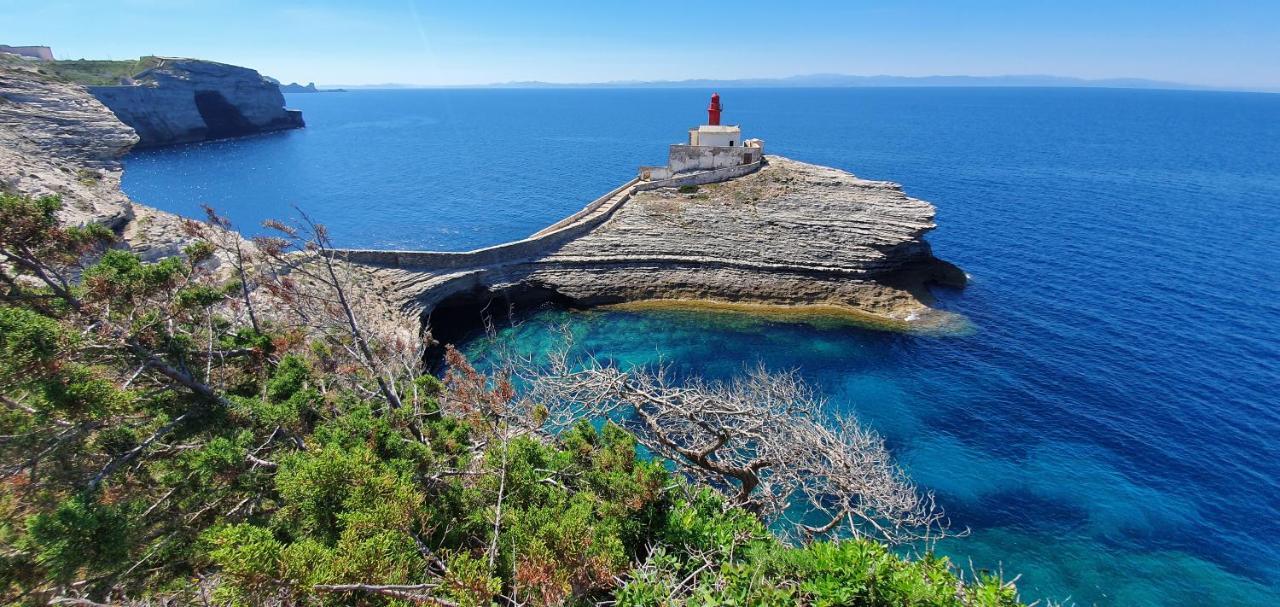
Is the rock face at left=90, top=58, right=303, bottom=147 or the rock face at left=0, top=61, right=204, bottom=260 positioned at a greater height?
the rock face at left=90, top=58, right=303, bottom=147

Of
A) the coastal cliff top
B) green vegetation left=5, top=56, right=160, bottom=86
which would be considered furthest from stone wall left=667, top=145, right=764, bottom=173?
green vegetation left=5, top=56, right=160, bottom=86

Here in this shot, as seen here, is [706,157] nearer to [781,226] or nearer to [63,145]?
[781,226]

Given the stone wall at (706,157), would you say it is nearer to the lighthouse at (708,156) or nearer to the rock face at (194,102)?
the lighthouse at (708,156)

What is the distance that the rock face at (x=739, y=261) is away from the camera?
37188 mm

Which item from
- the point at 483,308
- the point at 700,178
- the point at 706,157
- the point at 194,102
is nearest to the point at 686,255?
the point at 700,178

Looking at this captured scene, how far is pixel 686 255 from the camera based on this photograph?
40312mm

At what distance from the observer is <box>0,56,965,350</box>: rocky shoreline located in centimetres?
3556

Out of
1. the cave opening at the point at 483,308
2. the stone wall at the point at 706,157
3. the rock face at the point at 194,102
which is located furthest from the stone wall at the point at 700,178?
the rock face at the point at 194,102

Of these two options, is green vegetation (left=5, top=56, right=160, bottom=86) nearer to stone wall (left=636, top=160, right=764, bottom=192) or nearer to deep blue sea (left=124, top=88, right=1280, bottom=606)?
deep blue sea (left=124, top=88, right=1280, bottom=606)

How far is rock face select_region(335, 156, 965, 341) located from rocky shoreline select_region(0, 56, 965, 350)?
0.08 meters

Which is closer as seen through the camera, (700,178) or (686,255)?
(686,255)

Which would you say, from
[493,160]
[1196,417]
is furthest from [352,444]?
[493,160]

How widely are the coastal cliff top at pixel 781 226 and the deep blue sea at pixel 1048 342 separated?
233 inches

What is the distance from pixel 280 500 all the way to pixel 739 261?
109ft
